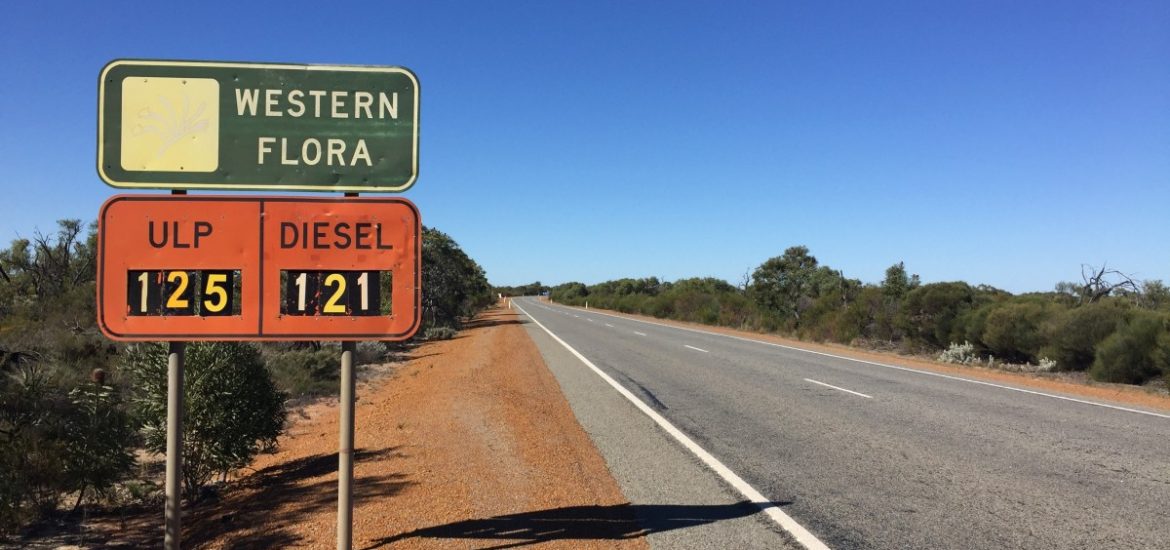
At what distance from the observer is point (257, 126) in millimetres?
4121

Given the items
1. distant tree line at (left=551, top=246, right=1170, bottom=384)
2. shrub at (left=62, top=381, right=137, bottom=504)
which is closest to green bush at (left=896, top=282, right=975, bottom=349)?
distant tree line at (left=551, top=246, right=1170, bottom=384)

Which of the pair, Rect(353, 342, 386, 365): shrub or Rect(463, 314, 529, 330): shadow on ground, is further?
Rect(463, 314, 529, 330): shadow on ground

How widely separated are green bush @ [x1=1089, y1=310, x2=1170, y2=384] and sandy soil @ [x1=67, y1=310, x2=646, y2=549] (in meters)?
14.3

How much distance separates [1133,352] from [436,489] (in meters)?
17.8

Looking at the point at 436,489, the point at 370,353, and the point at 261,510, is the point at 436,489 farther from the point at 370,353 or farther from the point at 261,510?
the point at 370,353

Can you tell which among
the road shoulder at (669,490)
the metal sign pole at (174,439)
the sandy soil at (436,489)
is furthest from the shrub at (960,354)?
the metal sign pole at (174,439)

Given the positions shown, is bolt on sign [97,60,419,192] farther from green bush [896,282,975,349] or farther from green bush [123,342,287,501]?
green bush [896,282,975,349]

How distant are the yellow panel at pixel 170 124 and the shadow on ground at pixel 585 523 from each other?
8.81 feet

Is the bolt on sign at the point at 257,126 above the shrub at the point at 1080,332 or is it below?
above

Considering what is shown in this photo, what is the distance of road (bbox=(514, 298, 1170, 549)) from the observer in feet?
16.4

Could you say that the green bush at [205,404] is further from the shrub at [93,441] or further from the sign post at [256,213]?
the sign post at [256,213]

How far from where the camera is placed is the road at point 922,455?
16.4 ft

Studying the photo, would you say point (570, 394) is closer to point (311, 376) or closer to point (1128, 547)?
point (311, 376)

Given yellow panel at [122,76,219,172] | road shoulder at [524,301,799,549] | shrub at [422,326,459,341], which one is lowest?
road shoulder at [524,301,799,549]
